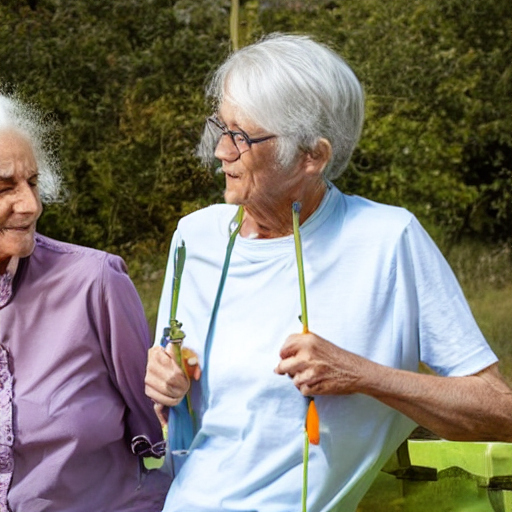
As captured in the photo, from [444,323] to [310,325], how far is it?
0.25 metres

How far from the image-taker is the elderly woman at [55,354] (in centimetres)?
246

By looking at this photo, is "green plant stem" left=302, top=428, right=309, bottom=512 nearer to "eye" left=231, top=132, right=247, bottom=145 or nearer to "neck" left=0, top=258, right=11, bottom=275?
"eye" left=231, top=132, right=247, bottom=145

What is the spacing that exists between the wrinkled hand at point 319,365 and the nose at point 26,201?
640 mm

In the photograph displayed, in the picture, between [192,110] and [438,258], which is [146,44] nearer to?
[192,110]

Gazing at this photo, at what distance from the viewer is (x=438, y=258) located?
7.24 feet

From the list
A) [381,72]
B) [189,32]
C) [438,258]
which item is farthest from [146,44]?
[438,258]

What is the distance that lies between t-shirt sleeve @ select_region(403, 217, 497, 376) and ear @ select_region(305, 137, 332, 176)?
9.6 inches

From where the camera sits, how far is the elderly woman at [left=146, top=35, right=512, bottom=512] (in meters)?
2.17

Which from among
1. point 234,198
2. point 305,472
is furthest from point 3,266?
point 305,472

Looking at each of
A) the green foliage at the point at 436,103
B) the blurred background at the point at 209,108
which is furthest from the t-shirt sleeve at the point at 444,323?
the green foliage at the point at 436,103

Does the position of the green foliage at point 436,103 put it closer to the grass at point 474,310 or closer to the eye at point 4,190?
the grass at point 474,310

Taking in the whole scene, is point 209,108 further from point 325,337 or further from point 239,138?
point 325,337

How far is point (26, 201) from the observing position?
244 centimetres

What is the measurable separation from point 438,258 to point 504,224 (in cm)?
332
